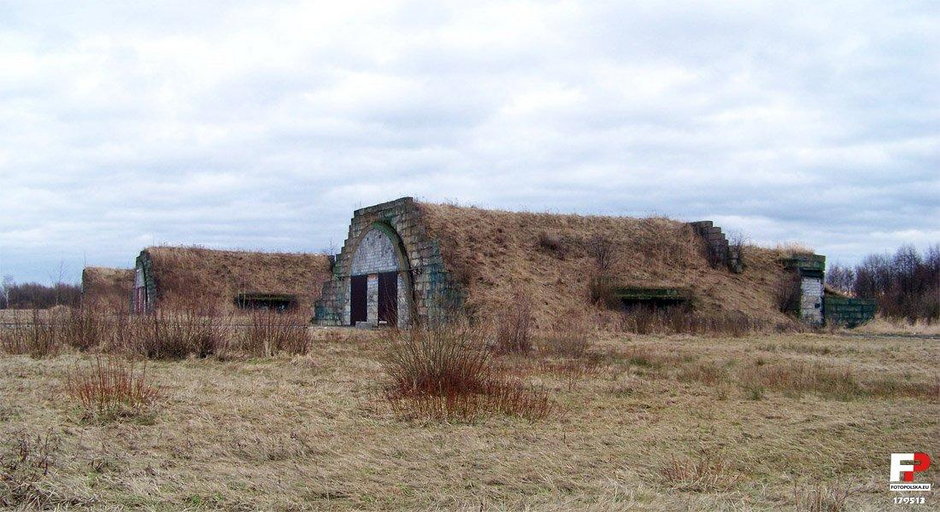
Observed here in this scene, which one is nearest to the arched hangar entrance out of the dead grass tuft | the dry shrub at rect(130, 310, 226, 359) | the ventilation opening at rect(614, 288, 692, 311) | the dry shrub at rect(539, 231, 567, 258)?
the dry shrub at rect(539, 231, 567, 258)

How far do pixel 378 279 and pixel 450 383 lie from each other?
20.3 meters

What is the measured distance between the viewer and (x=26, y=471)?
6078mm

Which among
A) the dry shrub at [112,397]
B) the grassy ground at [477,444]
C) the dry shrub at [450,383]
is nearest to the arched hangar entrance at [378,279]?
Result: the grassy ground at [477,444]

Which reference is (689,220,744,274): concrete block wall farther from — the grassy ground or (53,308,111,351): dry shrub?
(53,308,111,351): dry shrub

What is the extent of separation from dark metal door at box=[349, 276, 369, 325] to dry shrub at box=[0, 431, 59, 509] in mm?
23600

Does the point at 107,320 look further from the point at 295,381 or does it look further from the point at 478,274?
the point at 478,274

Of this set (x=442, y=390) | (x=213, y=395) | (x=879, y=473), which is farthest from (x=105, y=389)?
(x=879, y=473)

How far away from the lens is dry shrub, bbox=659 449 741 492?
6508 mm

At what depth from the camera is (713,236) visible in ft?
109

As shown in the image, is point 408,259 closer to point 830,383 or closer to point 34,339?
point 34,339

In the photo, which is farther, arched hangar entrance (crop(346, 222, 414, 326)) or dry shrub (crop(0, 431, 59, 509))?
arched hangar entrance (crop(346, 222, 414, 326))

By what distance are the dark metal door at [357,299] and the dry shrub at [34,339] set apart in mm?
16108

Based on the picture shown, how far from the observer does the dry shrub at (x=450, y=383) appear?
29.8 feet

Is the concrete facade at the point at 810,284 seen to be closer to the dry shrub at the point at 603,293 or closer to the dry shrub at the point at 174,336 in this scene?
the dry shrub at the point at 603,293
